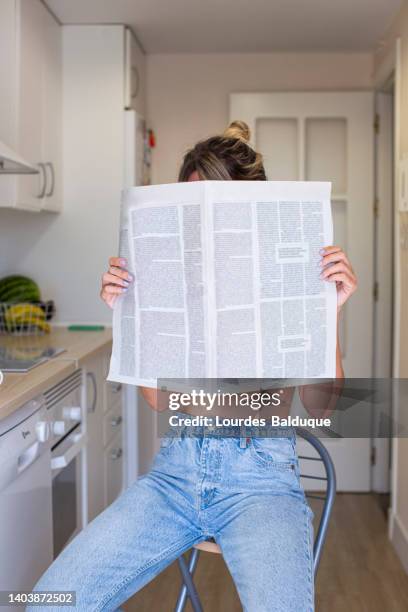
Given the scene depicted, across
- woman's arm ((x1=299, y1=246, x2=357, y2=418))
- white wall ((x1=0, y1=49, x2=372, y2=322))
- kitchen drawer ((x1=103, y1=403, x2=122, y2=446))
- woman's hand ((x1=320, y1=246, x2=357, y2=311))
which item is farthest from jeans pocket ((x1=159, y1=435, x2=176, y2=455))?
white wall ((x1=0, y1=49, x2=372, y2=322))

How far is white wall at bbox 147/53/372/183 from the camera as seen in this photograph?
358 centimetres

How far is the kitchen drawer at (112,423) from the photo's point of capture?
280cm

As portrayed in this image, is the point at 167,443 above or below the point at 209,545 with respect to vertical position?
above

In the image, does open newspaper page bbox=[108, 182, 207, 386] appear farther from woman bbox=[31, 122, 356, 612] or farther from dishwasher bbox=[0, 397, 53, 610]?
dishwasher bbox=[0, 397, 53, 610]

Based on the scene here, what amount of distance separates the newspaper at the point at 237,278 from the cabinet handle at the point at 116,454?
1664mm

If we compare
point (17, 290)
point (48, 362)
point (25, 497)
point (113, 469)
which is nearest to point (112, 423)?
point (113, 469)

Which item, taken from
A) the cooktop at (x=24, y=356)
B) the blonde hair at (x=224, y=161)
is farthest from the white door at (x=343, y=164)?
the blonde hair at (x=224, y=161)

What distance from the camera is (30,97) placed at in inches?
105

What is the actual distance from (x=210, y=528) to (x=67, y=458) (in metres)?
0.97

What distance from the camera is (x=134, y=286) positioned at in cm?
138

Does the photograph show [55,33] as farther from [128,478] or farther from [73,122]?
[128,478]

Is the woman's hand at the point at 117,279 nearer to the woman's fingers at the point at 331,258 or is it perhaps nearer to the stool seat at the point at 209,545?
the woman's fingers at the point at 331,258

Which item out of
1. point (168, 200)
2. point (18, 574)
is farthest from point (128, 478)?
point (168, 200)

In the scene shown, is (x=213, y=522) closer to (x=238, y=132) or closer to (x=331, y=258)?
(x=331, y=258)
